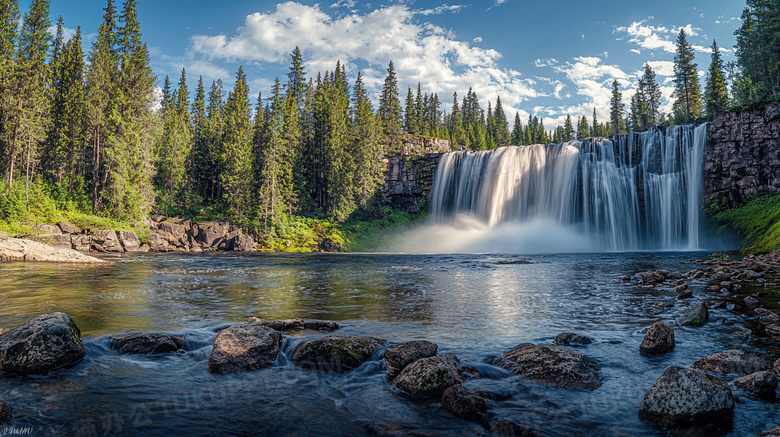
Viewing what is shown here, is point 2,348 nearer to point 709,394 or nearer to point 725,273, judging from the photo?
point 709,394

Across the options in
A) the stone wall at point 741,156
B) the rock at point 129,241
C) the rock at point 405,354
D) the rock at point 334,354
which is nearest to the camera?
the rock at point 405,354

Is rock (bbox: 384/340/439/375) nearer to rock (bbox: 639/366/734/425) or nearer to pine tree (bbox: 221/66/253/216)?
rock (bbox: 639/366/734/425)

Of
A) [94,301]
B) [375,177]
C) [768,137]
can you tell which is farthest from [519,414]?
[375,177]

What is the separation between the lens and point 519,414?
408 cm

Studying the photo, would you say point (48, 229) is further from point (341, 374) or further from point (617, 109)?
point (617, 109)

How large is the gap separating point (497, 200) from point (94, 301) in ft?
136

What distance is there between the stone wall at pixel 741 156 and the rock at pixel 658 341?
129ft

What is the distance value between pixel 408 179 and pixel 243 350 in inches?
2043

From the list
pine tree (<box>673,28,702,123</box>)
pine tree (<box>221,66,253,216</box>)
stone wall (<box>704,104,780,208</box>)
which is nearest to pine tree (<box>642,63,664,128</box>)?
pine tree (<box>673,28,702,123</box>)

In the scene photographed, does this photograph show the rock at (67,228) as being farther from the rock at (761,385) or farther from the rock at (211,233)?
the rock at (761,385)

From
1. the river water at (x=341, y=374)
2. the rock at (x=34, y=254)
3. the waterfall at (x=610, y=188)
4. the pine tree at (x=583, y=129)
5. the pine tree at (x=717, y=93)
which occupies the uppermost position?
the pine tree at (x=583, y=129)

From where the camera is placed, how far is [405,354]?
18.3 ft

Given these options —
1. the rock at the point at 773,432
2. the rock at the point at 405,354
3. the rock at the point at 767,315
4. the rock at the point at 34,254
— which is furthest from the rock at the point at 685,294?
the rock at the point at 34,254

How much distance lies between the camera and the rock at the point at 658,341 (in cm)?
612
